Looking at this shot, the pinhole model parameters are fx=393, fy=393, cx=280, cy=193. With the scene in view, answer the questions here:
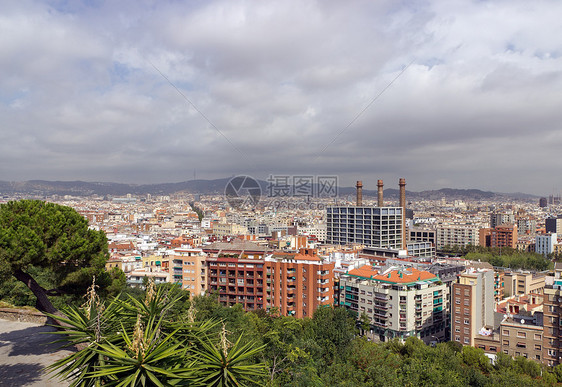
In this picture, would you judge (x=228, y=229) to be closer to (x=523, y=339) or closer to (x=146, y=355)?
(x=523, y=339)

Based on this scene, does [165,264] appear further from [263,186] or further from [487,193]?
[487,193]

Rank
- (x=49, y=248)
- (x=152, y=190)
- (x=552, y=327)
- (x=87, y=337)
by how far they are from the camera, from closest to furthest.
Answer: (x=87, y=337) < (x=49, y=248) < (x=552, y=327) < (x=152, y=190)

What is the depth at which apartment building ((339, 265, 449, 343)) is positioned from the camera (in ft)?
67.2

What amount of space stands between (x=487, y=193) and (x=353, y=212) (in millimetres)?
178659

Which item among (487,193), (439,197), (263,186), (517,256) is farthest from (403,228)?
(487,193)

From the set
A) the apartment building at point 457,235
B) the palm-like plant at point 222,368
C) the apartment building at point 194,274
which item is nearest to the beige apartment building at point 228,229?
the apartment building at point 457,235

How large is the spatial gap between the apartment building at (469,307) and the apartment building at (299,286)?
654 cm

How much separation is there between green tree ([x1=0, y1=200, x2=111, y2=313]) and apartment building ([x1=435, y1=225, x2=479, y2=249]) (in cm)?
5159

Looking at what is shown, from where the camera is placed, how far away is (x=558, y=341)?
16.9 metres

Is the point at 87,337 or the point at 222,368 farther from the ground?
the point at 87,337

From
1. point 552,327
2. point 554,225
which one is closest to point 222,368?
point 552,327

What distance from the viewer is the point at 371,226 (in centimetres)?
4388

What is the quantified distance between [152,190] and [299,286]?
150682 mm

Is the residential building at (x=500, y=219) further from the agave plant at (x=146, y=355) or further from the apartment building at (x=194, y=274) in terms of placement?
the agave plant at (x=146, y=355)
